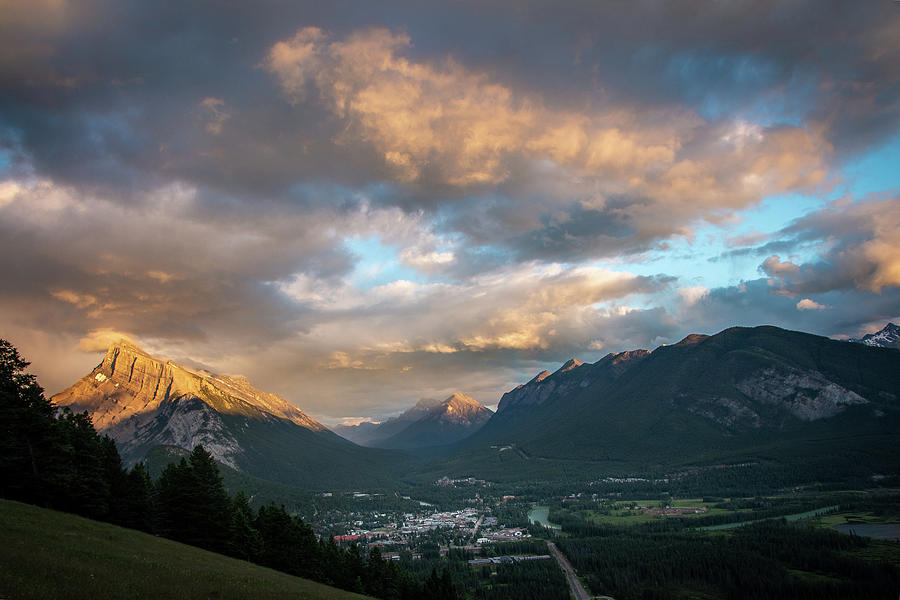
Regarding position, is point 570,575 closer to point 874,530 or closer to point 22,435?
point 874,530

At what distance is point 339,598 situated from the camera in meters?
40.8

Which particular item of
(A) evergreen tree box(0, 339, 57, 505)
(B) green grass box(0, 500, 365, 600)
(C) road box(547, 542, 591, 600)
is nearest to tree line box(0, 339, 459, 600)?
(A) evergreen tree box(0, 339, 57, 505)

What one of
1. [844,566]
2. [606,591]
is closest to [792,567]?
[844,566]

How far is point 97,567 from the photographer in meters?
28.1

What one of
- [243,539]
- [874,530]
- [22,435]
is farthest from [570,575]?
[22,435]

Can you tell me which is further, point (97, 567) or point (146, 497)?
point (146, 497)

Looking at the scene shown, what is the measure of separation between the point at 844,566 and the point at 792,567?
12.9 metres

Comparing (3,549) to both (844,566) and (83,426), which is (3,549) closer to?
(83,426)

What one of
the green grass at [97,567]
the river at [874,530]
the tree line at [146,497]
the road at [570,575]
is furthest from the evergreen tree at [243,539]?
the river at [874,530]

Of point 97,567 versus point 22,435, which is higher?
point 22,435

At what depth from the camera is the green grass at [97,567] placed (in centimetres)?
2284

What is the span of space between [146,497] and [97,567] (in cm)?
3995

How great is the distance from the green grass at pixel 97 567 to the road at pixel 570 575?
113621 millimetres

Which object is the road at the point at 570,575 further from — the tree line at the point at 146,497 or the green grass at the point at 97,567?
the green grass at the point at 97,567
